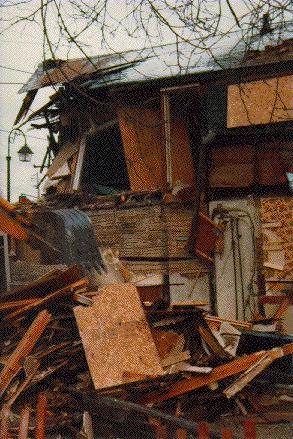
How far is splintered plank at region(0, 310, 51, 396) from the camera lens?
641 cm

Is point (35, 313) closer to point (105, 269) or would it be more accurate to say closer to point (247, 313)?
point (105, 269)

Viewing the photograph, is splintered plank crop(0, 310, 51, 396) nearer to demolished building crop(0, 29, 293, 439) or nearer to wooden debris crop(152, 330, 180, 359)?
demolished building crop(0, 29, 293, 439)

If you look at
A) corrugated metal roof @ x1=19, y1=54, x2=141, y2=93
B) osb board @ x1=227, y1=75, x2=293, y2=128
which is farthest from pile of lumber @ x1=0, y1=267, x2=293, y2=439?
corrugated metal roof @ x1=19, y1=54, x2=141, y2=93

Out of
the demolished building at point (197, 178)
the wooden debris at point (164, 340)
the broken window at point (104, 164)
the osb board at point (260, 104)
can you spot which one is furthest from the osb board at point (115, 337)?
the broken window at point (104, 164)

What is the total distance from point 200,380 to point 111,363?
1239 mm

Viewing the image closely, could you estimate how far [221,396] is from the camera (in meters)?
6.92

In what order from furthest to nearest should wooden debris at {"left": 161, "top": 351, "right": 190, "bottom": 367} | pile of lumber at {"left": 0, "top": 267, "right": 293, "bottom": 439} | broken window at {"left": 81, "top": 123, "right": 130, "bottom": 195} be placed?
broken window at {"left": 81, "top": 123, "right": 130, "bottom": 195}, wooden debris at {"left": 161, "top": 351, "right": 190, "bottom": 367}, pile of lumber at {"left": 0, "top": 267, "right": 293, "bottom": 439}

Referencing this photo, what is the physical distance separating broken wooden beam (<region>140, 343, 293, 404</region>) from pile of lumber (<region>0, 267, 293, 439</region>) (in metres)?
0.01

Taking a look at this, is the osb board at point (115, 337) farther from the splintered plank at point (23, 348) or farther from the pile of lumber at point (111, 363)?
the splintered plank at point (23, 348)

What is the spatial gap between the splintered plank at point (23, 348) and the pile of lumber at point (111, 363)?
0.04 ft

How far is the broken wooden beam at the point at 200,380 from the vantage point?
6.60 meters

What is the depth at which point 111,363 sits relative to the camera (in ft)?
21.1

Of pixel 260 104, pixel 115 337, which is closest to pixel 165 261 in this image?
pixel 260 104

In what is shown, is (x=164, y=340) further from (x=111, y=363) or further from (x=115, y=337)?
(x=111, y=363)
